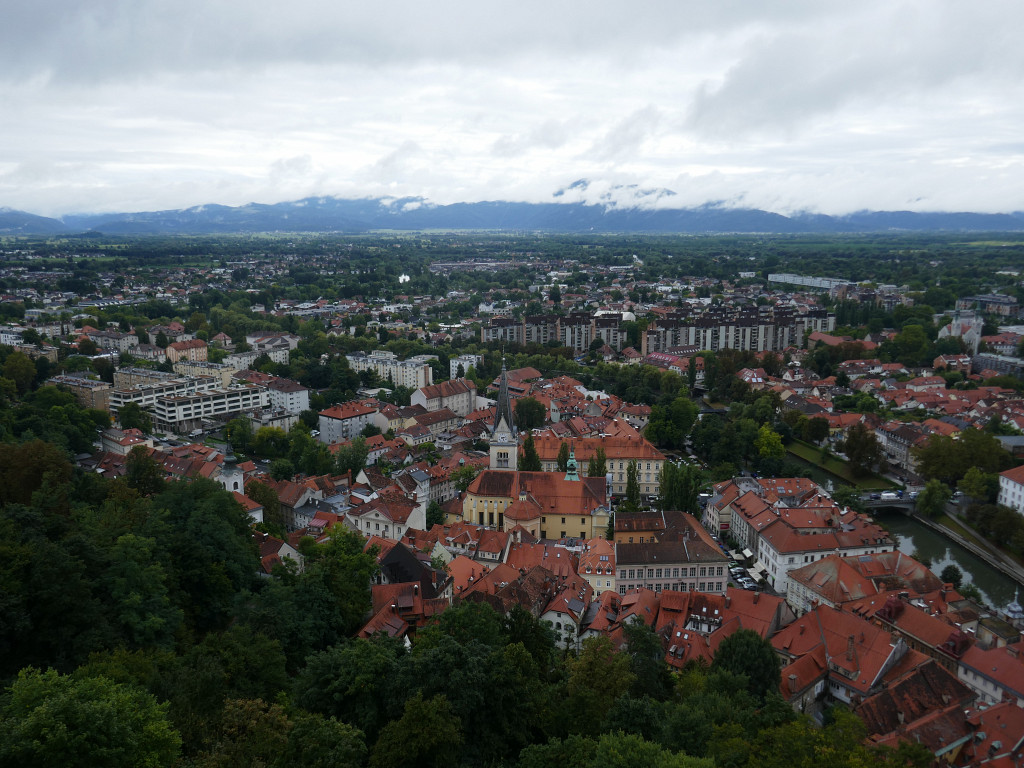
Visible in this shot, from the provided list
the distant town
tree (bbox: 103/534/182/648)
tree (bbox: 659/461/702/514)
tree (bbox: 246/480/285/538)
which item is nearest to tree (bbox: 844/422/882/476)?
the distant town

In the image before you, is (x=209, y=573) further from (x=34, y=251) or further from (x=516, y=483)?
(x=34, y=251)

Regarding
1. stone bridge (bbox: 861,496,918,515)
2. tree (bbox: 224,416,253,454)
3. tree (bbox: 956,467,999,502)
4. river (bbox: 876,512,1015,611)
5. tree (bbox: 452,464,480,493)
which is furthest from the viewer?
tree (bbox: 224,416,253,454)

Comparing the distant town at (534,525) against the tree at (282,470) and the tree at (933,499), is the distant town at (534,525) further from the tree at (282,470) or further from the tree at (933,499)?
the tree at (282,470)

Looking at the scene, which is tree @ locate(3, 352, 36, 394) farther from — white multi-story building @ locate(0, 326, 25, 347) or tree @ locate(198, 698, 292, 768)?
tree @ locate(198, 698, 292, 768)

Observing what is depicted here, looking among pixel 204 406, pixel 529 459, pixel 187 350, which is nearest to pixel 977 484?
pixel 529 459

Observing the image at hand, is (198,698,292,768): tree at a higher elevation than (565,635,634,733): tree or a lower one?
higher

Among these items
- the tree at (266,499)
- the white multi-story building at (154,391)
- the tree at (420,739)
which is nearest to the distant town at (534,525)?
the tree at (420,739)
